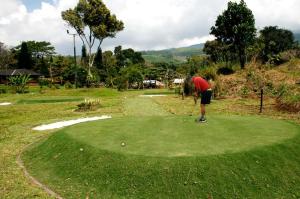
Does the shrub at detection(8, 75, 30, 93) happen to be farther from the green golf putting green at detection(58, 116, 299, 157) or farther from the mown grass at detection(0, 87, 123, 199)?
the green golf putting green at detection(58, 116, 299, 157)

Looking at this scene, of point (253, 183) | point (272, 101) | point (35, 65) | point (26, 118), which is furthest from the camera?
point (35, 65)

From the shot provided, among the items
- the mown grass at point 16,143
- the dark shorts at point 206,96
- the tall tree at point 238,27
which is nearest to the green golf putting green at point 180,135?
the dark shorts at point 206,96

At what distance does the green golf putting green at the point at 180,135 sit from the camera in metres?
7.99

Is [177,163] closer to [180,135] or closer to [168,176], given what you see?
[168,176]

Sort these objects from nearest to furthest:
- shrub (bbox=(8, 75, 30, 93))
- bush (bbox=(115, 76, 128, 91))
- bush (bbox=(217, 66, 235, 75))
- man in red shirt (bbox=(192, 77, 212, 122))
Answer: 1. man in red shirt (bbox=(192, 77, 212, 122))
2. bush (bbox=(217, 66, 235, 75))
3. shrub (bbox=(8, 75, 30, 93))
4. bush (bbox=(115, 76, 128, 91))

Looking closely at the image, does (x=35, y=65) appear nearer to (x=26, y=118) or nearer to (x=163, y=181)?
(x=26, y=118)

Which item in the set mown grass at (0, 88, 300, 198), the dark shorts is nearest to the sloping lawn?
mown grass at (0, 88, 300, 198)

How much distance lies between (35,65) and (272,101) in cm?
7112

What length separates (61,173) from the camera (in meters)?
8.28

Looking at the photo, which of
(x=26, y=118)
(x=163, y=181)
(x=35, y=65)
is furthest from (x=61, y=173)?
(x=35, y=65)

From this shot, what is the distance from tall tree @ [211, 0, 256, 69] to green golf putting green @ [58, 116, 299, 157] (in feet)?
76.8

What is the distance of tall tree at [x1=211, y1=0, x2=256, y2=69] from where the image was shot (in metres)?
32.9

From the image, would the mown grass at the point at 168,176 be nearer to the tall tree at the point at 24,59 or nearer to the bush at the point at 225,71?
the bush at the point at 225,71

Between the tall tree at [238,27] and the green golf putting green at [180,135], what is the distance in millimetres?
23405
